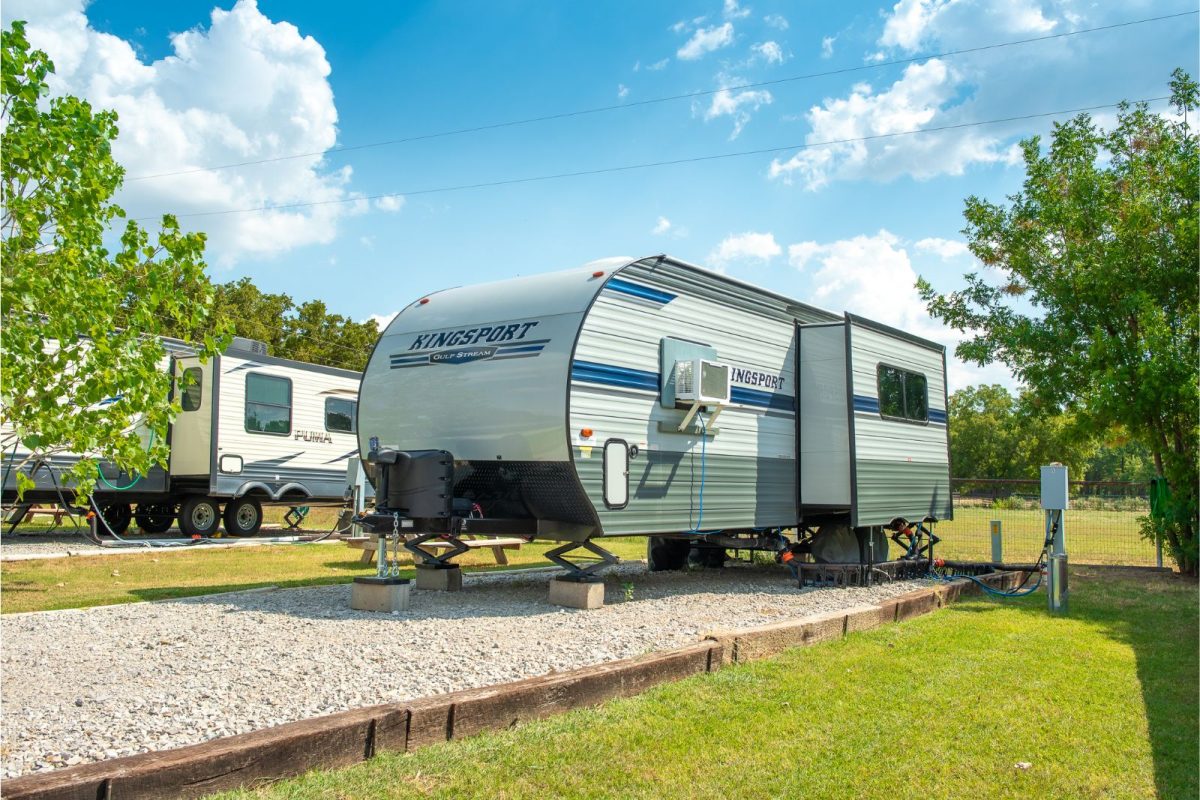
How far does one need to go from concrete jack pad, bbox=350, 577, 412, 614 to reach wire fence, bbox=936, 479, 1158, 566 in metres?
10.00

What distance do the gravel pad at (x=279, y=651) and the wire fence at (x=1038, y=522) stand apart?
7710 millimetres

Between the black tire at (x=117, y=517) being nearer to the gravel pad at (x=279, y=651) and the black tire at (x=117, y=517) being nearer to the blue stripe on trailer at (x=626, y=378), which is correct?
the gravel pad at (x=279, y=651)

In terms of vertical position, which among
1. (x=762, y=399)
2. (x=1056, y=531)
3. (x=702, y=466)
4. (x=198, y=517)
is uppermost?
(x=762, y=399)

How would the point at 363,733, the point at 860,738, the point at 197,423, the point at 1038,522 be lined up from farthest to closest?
1. the point at 1038,522
2. the point at 197,423
3. the point at 860,738
4. the point at 363,733

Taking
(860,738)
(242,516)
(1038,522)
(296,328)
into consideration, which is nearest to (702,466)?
(860,738)

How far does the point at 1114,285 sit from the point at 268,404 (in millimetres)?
13775

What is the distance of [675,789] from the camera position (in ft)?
13.0

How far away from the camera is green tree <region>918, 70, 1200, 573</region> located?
12.6 meters

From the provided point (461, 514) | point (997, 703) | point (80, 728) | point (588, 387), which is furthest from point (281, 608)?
point (997, 703)

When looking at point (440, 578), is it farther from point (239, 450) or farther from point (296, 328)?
point (296, 328)

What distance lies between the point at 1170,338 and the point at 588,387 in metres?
8.64

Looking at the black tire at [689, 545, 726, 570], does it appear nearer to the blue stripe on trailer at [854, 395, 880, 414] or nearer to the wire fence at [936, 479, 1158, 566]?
the blue stripe on trailer at [854, 395, 880, 414]

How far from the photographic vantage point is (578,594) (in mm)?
8516

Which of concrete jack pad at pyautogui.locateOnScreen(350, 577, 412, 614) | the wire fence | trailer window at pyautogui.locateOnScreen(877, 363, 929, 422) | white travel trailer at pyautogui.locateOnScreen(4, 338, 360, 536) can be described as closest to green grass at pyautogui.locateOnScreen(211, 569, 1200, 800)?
concrete jack pad at pyautogui.locateOnScreen(350, 577, 412, 614)
